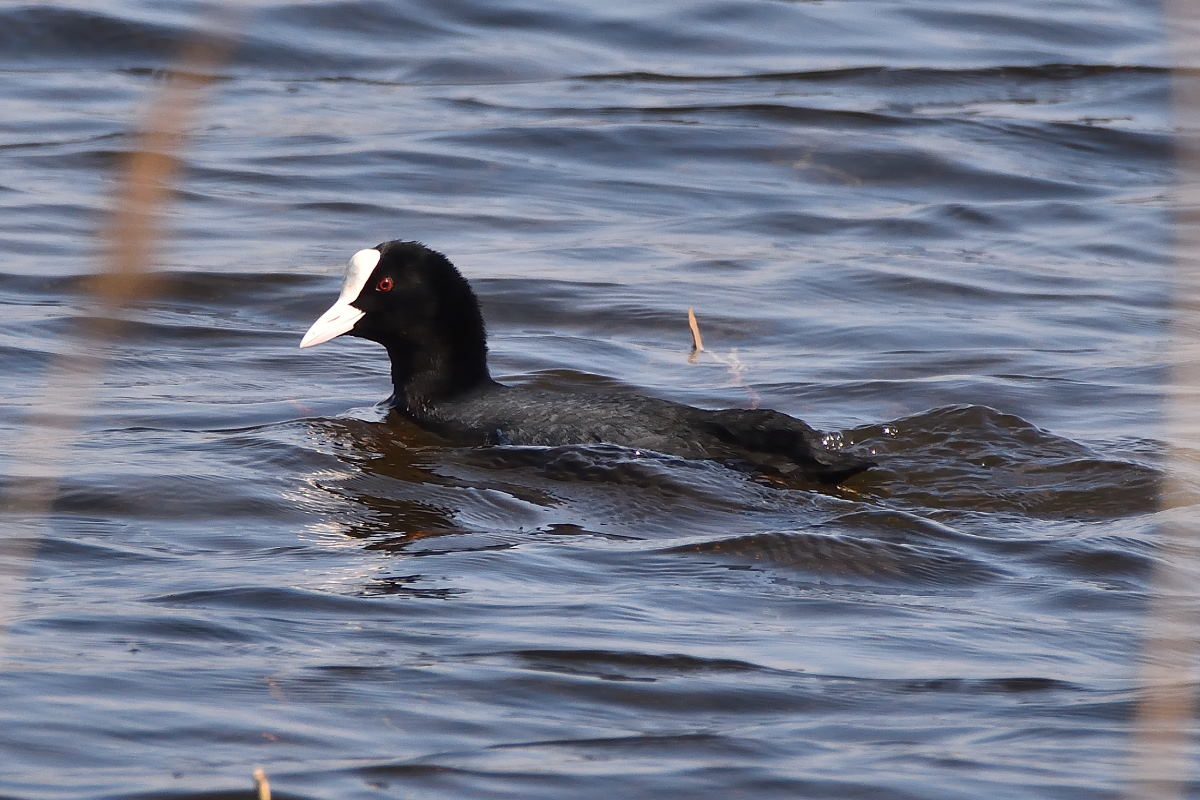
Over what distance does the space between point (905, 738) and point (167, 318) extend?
5.22 meters

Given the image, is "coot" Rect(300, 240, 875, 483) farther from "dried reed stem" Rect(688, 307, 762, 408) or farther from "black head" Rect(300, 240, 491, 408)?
"dried reed stem" Rect(688, 307, 762, 408)

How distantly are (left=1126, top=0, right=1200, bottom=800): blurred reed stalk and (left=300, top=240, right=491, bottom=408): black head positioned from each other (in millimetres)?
2455

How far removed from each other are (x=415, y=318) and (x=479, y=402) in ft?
1.53

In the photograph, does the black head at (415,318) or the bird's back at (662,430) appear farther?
the black head at (415,318)

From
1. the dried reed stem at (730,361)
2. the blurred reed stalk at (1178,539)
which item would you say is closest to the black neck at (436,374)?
the dried reed stem at (730,361)

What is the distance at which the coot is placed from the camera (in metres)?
5.68

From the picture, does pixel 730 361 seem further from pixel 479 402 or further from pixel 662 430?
pixel 662 430

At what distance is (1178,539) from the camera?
5133 millimetres

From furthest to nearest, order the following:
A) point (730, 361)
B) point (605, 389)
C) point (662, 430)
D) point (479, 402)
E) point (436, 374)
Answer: point (730, 361)
point (605, 389)
point (436, 374)
point (479, 402)
point (662, 430)

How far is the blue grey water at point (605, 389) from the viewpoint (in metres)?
3.56

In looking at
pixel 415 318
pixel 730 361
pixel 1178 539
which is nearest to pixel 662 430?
pixel 415 318

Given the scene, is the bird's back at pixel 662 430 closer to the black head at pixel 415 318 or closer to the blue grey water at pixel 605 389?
the blue grey water at pixel 605 389

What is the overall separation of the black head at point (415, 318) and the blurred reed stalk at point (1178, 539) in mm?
2455

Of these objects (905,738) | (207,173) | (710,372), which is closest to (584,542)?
(905,738)
